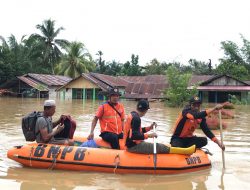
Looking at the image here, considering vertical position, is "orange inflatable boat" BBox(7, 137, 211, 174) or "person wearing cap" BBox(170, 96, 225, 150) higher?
"person wearing cap" BBox(170, 96, 225, 150)

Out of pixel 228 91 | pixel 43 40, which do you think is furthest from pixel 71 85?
pixel 228 91

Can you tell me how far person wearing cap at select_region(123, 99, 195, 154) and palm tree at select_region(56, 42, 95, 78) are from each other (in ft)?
120

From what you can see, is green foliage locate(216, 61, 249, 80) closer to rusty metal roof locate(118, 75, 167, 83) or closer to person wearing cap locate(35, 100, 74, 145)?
rusty metal roof locate(118, 75, 167, 83)

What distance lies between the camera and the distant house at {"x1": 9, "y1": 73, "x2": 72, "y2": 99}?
130 feet

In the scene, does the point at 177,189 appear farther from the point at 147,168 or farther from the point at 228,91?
the point at 228,91

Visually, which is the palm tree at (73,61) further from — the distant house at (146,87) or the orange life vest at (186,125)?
the orange life vest at (186,125)

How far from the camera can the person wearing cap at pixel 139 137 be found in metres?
6.02

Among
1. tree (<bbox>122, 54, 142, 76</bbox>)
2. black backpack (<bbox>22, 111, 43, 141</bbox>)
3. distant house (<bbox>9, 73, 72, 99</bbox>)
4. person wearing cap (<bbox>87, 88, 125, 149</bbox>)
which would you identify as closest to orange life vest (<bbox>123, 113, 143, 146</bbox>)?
person wearing cap (<bbox>87, 88, 125, 149</bbox>)

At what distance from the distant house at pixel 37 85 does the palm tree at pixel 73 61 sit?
106 centimetres

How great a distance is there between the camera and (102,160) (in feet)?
20.7

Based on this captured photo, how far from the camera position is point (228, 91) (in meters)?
35.2

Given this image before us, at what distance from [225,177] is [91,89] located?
3361 cm

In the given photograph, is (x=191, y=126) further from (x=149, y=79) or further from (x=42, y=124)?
(x=149, y=79)

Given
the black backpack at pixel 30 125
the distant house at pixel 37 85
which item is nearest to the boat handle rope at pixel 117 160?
the black backpack at pixel 30 125
